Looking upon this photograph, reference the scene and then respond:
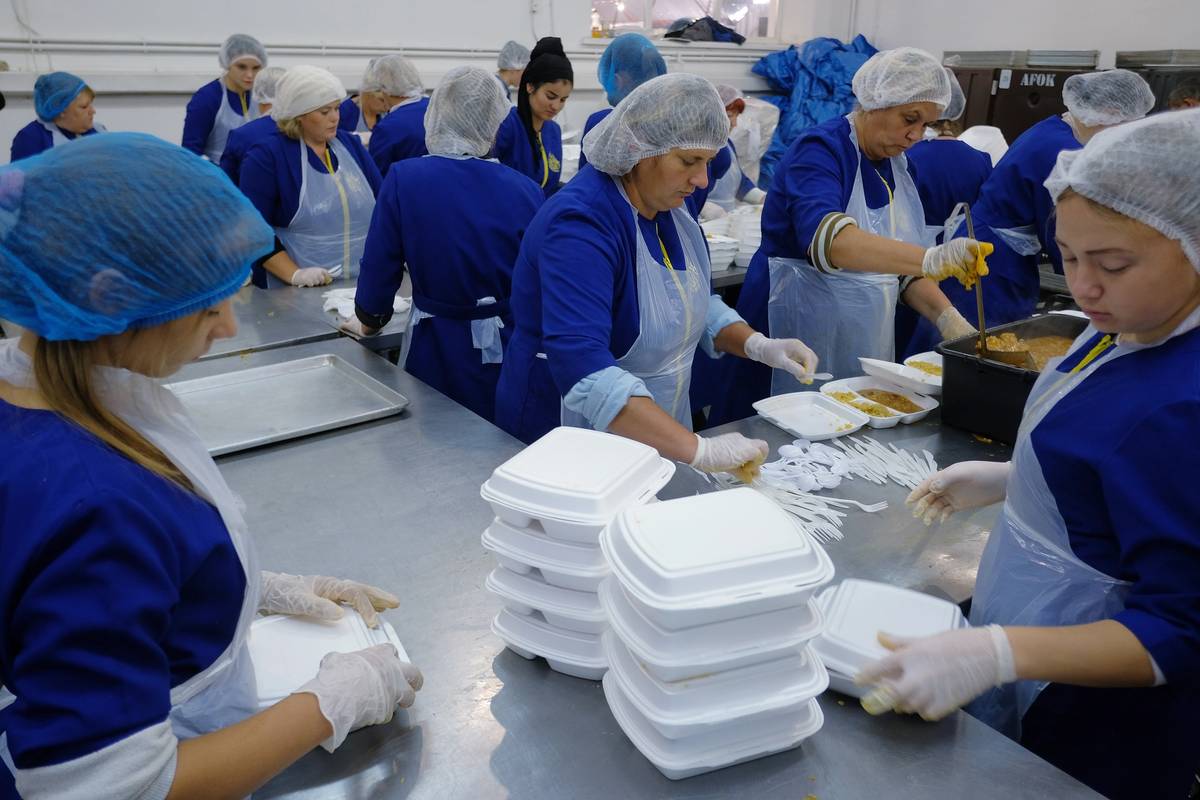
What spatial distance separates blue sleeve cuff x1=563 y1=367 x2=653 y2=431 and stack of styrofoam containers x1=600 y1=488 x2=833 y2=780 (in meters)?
0.63

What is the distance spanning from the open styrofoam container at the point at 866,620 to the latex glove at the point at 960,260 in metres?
1.24

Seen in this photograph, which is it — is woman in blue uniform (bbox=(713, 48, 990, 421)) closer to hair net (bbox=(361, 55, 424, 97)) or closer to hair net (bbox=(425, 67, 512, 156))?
hair net (bbox=(425, 67, 512, 156))

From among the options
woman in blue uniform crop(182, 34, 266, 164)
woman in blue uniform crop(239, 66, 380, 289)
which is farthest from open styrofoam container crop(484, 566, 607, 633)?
woman in blue uniform crop(182, 34, 266, 164)

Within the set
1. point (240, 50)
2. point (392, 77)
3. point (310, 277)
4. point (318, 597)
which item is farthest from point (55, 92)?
point (318, 597)

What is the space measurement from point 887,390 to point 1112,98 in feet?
5.37

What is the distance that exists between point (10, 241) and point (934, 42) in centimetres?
882

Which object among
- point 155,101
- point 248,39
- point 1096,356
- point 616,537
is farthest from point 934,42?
point 616,537

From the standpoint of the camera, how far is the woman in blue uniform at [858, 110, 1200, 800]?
102cm

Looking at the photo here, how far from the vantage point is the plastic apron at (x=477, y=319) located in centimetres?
276

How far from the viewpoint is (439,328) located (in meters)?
2.80

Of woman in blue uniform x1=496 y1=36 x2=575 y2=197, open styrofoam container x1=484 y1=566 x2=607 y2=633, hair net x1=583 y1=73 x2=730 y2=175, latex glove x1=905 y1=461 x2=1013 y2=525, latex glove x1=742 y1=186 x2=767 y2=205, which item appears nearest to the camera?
open styrofoam container x1=484 y1=566 x2=607 y2=633

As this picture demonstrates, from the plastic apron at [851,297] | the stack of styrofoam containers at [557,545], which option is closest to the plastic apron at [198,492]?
the stack of styrofoam containers at [557,545]

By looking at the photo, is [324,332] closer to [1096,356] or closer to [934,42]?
[1096,356]

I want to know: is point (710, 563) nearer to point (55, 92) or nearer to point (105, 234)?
point (105, 234)
